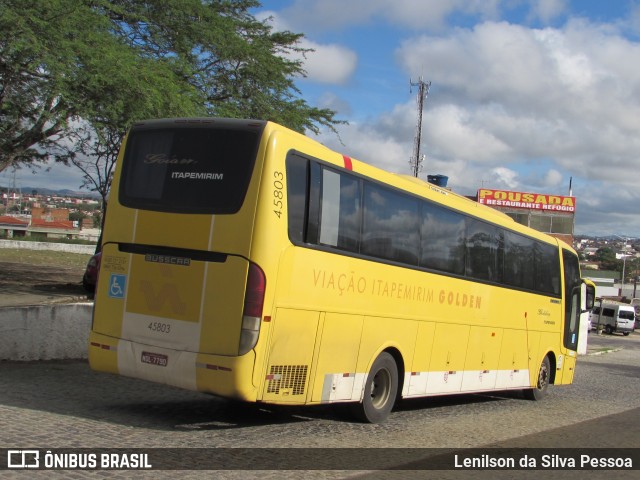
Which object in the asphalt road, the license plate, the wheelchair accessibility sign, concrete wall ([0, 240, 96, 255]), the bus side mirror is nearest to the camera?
the asphalt road

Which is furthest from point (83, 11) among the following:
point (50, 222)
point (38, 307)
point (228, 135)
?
point (50, 222)

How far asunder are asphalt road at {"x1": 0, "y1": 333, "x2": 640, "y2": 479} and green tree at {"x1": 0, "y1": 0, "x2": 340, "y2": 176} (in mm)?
6909

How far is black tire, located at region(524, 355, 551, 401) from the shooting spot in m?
14.1

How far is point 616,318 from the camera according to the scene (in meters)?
62.9

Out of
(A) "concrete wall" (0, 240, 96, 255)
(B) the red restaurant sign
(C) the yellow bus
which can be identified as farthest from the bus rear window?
(B) the red restaurant sign

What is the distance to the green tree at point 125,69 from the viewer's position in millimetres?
14867

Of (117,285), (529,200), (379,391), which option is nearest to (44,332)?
(117,285)

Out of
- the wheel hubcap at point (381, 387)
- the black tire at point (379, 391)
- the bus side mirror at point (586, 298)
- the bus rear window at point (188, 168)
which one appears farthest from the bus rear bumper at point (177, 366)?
the bus side mirror at point (586, 298)

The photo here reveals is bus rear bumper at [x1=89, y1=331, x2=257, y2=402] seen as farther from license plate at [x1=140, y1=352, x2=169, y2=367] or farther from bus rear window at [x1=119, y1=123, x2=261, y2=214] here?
bus rear window at [x1=119, y1=123, x2=261, y2=214]

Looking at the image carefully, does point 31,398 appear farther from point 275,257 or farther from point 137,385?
point 275,257

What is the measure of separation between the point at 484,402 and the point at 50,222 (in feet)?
415

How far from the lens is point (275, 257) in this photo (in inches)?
284

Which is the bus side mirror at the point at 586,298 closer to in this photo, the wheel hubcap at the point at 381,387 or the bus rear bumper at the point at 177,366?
the wheel hubcap at the point at 381,387

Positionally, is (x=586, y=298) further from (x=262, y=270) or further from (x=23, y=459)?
(x=23, y=459)
